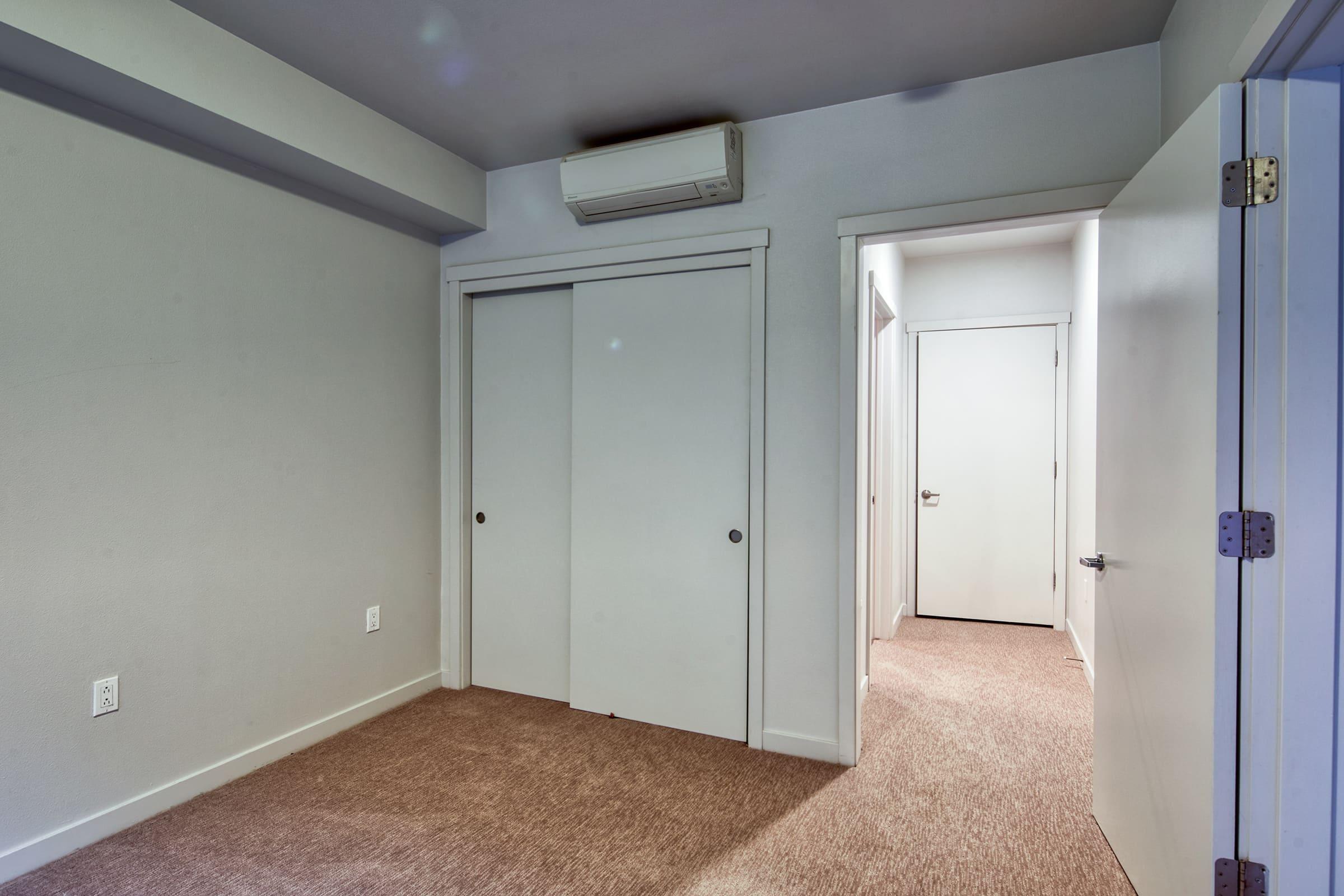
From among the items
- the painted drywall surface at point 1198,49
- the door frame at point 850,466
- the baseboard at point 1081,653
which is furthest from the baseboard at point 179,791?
the painted drywall surface at point 1198,49

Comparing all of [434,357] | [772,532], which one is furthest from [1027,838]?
[434,357]

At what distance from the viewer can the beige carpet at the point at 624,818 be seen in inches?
71.3

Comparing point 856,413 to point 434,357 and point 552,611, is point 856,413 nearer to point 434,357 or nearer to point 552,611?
point 552,611

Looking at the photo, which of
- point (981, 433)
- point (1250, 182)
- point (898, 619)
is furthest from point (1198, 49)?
point (898, 619)

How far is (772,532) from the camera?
2.60m

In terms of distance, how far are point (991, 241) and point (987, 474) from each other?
152 centimetres

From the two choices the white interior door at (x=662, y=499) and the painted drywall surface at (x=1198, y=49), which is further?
the white interior door at (x=662, y=499)

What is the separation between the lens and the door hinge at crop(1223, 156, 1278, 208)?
4.28 ft

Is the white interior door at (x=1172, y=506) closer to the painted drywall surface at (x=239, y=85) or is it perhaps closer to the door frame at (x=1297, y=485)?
the door frame at (x=1297, y=485)

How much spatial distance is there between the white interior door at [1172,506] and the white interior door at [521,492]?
2.14 m

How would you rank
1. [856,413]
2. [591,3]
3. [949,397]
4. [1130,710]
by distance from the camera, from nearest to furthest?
[1130,710] < [591,3] < [856,413] < [949,397]

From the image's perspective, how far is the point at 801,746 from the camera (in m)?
2.54

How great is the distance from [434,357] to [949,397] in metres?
3.34

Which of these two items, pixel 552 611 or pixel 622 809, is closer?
pixel 622 809
